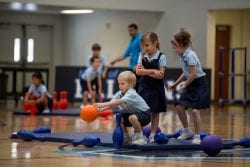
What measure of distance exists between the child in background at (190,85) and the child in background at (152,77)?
1.07ft

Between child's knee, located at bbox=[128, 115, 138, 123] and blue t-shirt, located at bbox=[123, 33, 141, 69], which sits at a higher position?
A: blue t-shirt, located at bbox=[123, 33, 141, 69]

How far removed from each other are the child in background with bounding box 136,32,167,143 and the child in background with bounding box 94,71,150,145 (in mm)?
326

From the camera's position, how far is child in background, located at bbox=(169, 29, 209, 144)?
353 inches

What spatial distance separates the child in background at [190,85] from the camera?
897cm

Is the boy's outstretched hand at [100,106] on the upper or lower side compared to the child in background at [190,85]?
lower

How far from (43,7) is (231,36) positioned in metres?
7.53

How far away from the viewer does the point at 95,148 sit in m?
8.38

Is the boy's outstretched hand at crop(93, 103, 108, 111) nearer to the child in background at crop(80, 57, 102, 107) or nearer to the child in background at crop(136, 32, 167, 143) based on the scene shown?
the child in background at crop(136, 32, 167, 143)

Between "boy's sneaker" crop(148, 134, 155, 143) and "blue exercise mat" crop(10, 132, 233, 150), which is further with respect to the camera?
"boy's sneaker" crop(148, 134, 155, 143)

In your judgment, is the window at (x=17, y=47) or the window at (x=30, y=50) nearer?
the window at (x=17, y=47)

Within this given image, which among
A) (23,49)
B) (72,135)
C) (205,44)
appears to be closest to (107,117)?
(72,135)

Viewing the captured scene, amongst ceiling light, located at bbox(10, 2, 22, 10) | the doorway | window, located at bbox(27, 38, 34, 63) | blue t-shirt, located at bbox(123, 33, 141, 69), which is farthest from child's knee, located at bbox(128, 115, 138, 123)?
window, located at bbox(27, 38, 34, 63)

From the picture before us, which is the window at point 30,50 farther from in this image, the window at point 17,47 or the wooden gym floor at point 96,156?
the wooden gym floor at point 96,156

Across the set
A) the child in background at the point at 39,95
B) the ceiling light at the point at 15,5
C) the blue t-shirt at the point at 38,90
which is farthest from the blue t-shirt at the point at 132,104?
the ceiling light at the point at 15,5
